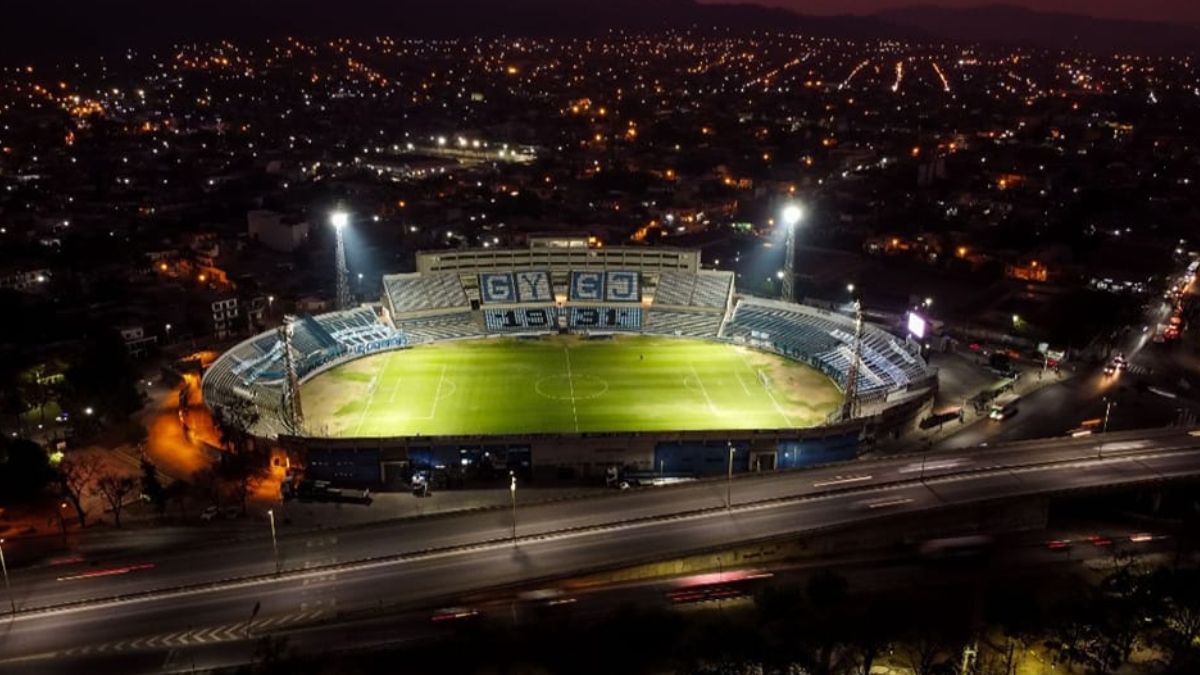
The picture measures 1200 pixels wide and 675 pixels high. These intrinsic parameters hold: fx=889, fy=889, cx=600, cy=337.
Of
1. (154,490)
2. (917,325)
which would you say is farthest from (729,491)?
(154,490)

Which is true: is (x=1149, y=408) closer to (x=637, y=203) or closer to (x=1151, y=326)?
(x=1151, y=326)

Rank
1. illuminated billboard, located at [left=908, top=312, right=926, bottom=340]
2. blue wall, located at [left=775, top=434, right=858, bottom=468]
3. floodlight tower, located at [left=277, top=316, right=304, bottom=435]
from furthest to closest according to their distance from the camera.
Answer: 1. illuminated billboard, located at [left=908, top=312, right=926, bottom=340]
2. floodlight tower, located at [left=277, top=316, right=304, bottom=435]
3. blue wall, located at [left=775, top=434, right=858, bottom=468]

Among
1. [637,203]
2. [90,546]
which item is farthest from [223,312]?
[637,203]

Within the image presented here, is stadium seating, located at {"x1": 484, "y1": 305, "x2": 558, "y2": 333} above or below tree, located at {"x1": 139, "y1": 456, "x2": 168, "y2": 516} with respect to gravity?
above

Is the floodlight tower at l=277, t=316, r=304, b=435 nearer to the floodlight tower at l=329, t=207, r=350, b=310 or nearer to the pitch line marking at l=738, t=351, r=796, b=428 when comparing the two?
the floodlight tower at l=329, t=207, r=350, b=310

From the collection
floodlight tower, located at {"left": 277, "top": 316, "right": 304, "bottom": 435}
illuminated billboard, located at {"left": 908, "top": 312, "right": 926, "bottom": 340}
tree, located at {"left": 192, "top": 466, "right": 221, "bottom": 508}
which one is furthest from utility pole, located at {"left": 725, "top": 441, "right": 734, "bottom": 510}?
illuminated billboard, located at {"left": 908, "top": 312, "right": 926, "bottom": 340}
